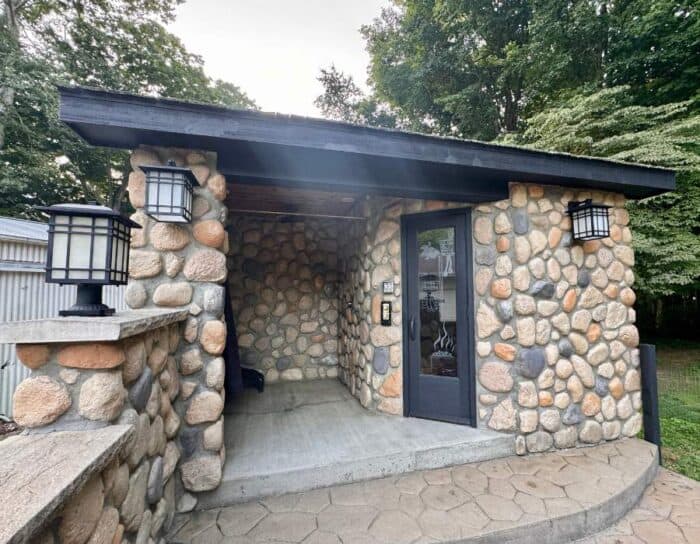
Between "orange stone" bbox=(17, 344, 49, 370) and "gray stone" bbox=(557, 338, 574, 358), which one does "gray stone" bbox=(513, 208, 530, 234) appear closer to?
"gray stone" bbox=(557, 338, 574, 358)

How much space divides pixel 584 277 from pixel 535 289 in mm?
526

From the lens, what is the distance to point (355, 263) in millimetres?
3555

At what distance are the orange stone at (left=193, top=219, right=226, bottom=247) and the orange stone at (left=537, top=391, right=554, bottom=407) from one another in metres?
2.73

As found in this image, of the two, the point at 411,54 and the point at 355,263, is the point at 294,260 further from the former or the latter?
the point at 411,54

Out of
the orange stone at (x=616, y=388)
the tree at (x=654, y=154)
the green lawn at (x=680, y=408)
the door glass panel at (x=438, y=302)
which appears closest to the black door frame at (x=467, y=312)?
the door glass panel at (x=438, y=302)

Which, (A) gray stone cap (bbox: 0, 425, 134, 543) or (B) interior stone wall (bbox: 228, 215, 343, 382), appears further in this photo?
(B) interior stone wall (bbox: 228, 215, 343, 382)

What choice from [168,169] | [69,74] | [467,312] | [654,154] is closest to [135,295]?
[168,169]

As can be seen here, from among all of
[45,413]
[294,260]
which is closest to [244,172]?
[45,413]

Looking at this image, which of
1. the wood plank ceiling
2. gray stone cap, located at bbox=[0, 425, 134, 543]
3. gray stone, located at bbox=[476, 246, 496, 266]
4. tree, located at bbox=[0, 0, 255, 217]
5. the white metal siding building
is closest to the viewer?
gray stone cap, located at bbox=[0, 425, 134, 543]

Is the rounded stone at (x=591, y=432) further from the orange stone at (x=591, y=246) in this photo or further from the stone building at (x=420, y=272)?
the orange stone at (x=591, y=246)

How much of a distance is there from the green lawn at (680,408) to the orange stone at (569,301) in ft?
4.94

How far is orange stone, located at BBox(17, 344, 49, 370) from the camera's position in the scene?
98 centimetres

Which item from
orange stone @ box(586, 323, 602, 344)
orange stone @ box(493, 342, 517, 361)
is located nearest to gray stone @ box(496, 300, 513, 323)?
orange stone @ box(493, 342, 517, 361)

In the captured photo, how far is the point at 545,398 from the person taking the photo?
2.46m
